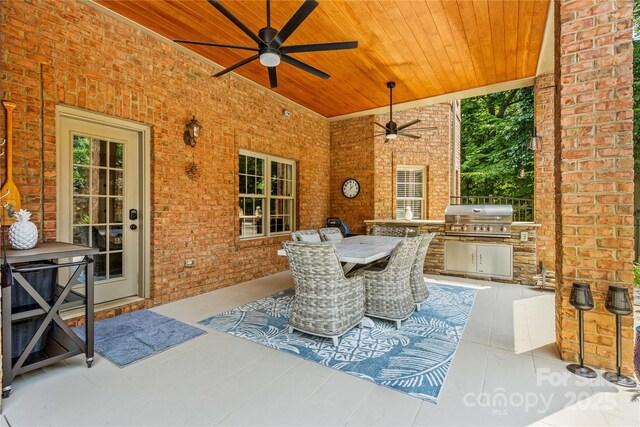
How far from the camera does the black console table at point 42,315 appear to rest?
200 centimetres

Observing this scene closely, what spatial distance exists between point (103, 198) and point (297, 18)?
9.41ft

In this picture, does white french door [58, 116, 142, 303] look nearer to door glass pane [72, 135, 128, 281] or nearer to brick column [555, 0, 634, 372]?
door glass pane [72, 135, 128, 281]

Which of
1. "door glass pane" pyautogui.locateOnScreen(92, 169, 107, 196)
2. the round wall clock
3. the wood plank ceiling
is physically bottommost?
"door glass pane" pyautogui.locateOnScreen(92, 169, 107, 196)

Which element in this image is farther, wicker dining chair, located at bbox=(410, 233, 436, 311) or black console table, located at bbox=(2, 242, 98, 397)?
wicker dining chair, located at bbox=(410, 233, 436, 311)

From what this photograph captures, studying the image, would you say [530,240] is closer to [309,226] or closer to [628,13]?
[628,13]

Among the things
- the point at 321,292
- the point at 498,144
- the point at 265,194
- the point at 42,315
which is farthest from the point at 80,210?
the point at 498,144

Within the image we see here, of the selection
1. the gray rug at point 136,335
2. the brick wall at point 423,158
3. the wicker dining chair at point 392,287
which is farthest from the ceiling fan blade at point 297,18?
the brick wall at point 423,158

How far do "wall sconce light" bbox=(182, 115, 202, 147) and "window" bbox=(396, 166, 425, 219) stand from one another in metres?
4.75

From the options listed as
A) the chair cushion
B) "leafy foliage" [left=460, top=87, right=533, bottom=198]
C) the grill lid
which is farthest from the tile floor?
"leafy foliage" [left=460, top=87, right=533, bottom=198]

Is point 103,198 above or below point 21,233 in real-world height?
above

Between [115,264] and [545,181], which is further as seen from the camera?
[545,181]

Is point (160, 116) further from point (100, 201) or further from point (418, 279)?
point (418, 279)

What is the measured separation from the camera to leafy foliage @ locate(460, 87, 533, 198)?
9.96 metres

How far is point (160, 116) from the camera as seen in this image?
150 inches
